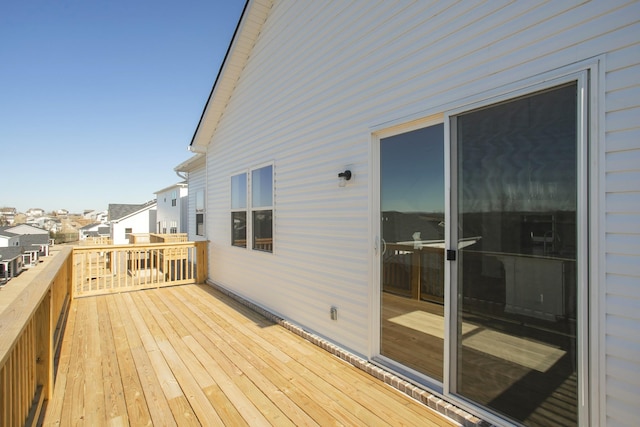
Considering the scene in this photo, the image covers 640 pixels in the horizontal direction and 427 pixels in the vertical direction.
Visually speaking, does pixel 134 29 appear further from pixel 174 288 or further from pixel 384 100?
pixel 384 100

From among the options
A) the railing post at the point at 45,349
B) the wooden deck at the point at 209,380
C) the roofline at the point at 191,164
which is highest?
the roofline at the point at 191,164

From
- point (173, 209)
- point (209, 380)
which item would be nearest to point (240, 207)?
point (209, 380)

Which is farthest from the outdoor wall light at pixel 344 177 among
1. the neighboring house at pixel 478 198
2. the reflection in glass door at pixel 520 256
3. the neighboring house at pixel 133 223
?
the neighboring house at pixel 133 223

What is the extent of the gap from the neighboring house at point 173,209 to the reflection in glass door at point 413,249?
39.7 feet

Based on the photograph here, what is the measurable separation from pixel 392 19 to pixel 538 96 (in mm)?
1521

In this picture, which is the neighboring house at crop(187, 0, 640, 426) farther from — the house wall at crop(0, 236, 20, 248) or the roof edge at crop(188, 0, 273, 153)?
the house wall at crop(0, 236, 20, 248)

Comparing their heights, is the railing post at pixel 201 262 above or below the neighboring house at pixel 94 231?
above

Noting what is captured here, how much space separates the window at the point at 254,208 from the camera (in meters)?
4.68

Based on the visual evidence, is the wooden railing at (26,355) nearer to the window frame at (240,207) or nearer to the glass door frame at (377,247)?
the glass door frame at (377,247)

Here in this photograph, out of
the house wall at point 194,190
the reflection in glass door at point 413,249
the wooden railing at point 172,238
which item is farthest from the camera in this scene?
the wooden railing at point 172,238

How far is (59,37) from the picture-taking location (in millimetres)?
7566

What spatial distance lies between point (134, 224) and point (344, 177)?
27.0 meters

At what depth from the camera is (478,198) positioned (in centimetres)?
205

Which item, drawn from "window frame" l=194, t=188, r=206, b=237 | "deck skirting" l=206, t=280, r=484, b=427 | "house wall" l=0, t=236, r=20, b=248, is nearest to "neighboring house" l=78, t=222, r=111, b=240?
"house wall" l=0, t=236, r=20, b=248
